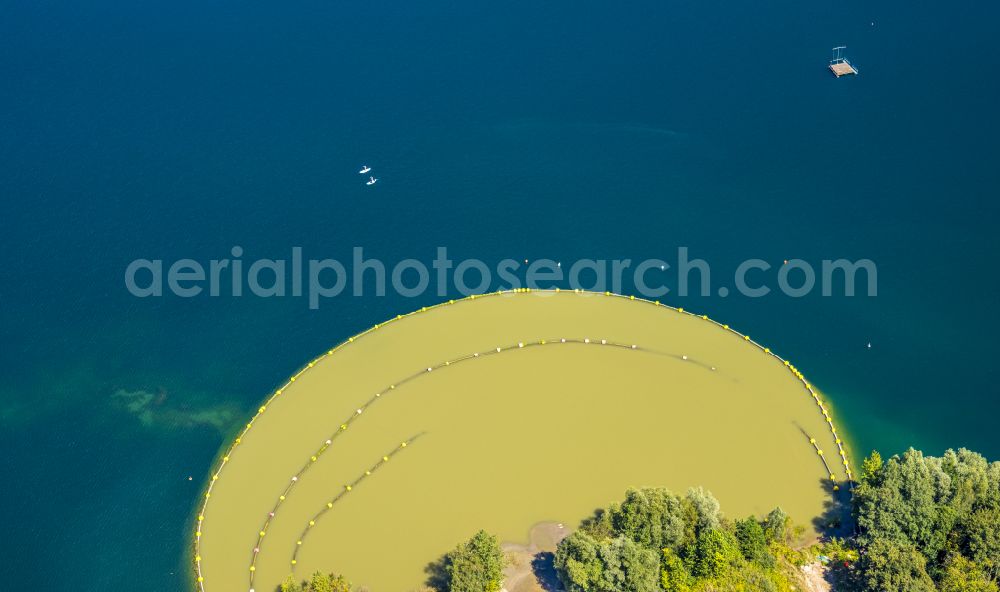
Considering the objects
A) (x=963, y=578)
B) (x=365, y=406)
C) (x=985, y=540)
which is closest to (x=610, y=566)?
(x=963, y=578)

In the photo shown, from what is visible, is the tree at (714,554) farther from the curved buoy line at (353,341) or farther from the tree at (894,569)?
the curved buoy line at (353,341)

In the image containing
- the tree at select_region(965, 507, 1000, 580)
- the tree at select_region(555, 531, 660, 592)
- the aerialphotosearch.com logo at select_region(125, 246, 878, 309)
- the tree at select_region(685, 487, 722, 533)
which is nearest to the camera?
the tree at select_region(555, 531, 660, 592)

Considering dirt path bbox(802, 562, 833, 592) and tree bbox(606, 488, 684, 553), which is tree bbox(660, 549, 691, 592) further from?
dirt path bbox(802, 562, 833, 592)

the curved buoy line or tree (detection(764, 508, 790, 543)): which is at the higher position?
the curved buoy line

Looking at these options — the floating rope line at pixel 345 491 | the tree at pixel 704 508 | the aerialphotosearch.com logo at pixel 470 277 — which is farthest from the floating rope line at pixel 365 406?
the tree at pixel 704 508

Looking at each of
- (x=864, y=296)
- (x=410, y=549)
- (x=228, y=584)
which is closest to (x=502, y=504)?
(x=410, y=549)

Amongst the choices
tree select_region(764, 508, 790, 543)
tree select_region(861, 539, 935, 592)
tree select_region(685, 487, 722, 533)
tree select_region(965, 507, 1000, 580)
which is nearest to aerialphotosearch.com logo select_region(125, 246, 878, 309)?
tree select_region(685, 487, 722, 533)
